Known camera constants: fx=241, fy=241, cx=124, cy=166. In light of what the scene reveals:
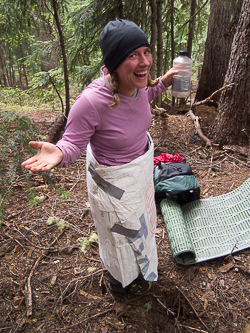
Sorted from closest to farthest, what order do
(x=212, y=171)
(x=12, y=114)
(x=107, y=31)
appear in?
1. (x=107, y=31)
2. (x=12, y=114)
3. (x=212, y=171)

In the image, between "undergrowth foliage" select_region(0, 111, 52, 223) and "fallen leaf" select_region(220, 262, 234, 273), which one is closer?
"undergrowth foliage" select_region(0, 111, 52, 223)

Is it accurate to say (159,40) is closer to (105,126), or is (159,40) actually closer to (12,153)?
(105,126)

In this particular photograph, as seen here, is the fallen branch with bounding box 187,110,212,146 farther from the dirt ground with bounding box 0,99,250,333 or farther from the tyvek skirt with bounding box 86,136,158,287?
the tyvek skirt with bounding box 86,136,158,287

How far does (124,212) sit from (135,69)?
0.97 metres

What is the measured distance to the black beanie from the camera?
1.42 meters

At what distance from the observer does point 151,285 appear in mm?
2404

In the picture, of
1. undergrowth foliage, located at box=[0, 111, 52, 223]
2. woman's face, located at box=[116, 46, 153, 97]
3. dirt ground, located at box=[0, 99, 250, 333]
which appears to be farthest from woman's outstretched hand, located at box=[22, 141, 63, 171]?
woman's face, located at box=[116, 46, 153, 97]

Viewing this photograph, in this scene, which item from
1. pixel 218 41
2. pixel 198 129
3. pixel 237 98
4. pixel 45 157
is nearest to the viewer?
pixel 45 157

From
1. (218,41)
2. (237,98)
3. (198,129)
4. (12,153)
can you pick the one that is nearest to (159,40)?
(218,41)

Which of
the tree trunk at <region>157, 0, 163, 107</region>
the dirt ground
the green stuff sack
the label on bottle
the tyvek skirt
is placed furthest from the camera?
the tree trunk at <region>157, 0, 163, 107</region>

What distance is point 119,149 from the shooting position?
169 cm

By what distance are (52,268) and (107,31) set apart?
2.24 meters

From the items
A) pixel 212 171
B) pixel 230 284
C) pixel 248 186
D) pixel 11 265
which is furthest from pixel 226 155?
pixel 11 265

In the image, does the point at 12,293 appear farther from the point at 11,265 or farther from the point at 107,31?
the point at 107,31
